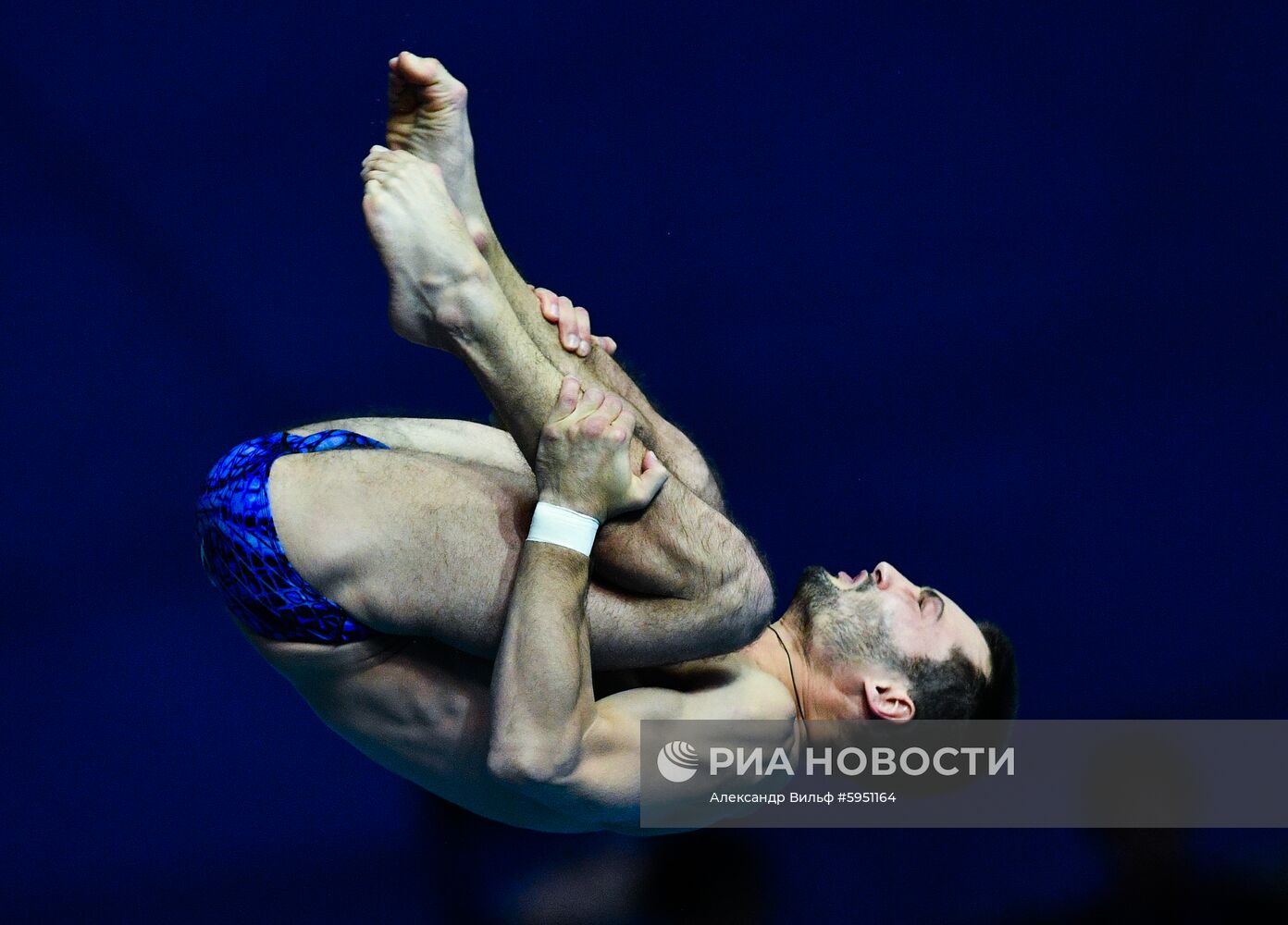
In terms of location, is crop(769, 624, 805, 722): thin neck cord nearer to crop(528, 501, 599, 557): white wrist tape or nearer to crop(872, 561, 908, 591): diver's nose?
crop(872, 561, 908, 591): diver's nose

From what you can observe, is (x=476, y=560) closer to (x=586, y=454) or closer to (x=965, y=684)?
(x=586, y=454)

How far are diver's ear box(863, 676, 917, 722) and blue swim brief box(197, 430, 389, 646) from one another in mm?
803

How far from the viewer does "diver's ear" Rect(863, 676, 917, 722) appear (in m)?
2.27

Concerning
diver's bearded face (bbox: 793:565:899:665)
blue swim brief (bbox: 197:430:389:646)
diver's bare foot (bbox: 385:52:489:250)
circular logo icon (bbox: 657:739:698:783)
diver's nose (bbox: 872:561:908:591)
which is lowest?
circular logo icon (bbox: 657:739:698:783)

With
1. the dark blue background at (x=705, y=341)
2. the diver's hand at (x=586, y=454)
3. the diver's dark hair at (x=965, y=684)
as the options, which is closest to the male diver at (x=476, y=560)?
the diver's hand at (x=586, y=454)

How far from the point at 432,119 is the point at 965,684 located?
1.16m

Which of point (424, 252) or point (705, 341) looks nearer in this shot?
point (424, 252)

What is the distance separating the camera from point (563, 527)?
1.76 meters

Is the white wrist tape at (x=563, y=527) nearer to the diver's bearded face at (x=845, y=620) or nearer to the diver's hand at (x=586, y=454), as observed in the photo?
the diver's hand at (x=586, y=454)

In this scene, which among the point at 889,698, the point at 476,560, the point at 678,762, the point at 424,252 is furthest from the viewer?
the point at 889,698

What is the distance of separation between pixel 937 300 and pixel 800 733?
1001mm

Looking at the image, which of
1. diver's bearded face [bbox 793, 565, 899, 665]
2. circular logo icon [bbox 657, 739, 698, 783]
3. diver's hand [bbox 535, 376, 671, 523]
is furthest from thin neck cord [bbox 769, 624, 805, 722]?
diver's hand [bbox 535, 376, 671, 523]

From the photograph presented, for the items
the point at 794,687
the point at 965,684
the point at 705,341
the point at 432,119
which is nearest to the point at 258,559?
the point at 432,119

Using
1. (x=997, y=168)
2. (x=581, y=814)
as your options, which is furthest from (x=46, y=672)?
(x=997, y=168)
